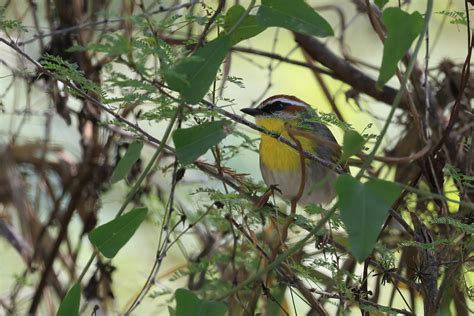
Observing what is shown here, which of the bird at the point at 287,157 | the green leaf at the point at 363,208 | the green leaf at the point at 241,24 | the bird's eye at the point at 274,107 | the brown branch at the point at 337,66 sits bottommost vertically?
the green leaf at the point at 363,208

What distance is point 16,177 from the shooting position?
135 inches

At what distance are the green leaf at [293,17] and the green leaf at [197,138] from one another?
0.62ft

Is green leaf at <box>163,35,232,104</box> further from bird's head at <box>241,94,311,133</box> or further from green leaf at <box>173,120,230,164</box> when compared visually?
bird's head at <box>241,94,311,133</box>

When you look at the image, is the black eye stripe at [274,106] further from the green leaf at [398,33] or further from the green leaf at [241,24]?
the green leaf at [398,33]

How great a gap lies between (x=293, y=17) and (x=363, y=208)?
358 mm

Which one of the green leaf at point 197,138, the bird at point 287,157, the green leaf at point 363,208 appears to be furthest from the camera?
the bird at point 287,157

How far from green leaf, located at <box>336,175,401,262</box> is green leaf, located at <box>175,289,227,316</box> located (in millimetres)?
316

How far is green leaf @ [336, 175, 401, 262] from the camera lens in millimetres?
1240

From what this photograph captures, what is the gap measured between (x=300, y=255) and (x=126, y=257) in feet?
4.36

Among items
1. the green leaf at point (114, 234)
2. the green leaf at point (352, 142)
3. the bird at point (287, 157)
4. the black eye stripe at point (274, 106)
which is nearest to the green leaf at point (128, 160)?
the green leaf at point (114, 234)

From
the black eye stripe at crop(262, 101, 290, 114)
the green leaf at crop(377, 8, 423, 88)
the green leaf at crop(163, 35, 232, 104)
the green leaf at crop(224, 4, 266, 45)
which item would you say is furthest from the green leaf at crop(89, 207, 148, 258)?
the black eye stripe at crop(262, 101, 290, 114)

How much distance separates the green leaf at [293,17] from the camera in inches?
56.4

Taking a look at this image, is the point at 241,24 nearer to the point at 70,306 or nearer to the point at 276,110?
the point at 70,306

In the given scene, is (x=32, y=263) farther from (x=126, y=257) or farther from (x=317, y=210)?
(x=317, y=210)
